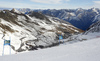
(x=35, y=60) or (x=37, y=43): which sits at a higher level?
(x=35, y=60)

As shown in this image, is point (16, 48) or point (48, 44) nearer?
point (16, 48)

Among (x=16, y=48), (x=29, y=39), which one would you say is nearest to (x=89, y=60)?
(x=16, y=48)

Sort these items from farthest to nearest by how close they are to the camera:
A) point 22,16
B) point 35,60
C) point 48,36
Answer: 1. point 22,16
2. point 48,36
3. point 35,60

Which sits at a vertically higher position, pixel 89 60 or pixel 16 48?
pixel 89 60

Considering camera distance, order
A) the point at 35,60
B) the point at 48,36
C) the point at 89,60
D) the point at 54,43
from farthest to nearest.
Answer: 1. the point at 48,36
2. the point at 54,43
3. the point at 35,60
4. the point at 89,60

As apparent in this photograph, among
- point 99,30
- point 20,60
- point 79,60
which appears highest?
point 79,60

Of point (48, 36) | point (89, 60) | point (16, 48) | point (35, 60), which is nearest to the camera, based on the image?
point (89, 60)

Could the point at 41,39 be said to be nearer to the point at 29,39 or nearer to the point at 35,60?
the point at 29,39

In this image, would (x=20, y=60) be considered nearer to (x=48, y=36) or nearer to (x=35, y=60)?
(x=35, y=60)

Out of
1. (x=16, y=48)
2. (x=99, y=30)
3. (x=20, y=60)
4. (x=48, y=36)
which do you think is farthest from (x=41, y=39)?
(x=20, y=60)
